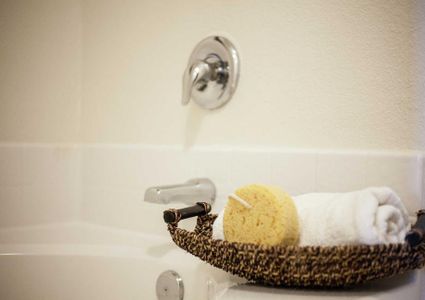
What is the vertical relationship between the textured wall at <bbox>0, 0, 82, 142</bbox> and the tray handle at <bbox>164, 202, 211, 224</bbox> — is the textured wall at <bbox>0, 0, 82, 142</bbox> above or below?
above

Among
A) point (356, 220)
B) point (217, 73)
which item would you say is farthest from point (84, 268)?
point (356, 220)

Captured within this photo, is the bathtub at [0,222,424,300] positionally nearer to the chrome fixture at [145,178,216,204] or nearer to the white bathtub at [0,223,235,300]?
the white bathtub at [0,223,235,300]

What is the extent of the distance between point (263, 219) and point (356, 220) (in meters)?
0.11

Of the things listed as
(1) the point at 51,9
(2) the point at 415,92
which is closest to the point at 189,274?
(2) the point at 415,92

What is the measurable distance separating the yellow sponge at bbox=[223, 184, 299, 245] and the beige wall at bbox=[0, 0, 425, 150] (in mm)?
295

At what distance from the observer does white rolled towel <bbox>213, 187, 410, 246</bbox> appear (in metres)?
0.45

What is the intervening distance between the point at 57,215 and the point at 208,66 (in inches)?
26.4

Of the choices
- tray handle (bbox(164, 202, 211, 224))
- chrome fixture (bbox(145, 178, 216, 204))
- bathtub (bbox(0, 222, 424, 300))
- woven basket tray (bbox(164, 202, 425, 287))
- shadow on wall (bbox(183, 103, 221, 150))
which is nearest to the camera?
woven basket tray (bbox(164, 202, 425, 287))

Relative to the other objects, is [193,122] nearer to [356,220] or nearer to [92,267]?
[92,267]

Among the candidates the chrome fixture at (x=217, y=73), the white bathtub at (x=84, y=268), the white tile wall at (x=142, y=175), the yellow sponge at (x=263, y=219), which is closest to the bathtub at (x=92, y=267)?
the white bathtub at (x=84, y=268)

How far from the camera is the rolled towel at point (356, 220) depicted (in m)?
0.45

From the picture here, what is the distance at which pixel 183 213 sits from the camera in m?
0.64

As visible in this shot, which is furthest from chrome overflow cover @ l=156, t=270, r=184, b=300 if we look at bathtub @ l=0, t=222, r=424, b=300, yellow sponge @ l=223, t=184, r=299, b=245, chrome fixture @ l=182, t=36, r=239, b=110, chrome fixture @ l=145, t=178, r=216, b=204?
chrome fixture @ l=182, t=36, r=239, b=110

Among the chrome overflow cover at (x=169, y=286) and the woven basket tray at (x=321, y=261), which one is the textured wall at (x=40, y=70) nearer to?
the chrome overflow cover at (x=169, y=286)
